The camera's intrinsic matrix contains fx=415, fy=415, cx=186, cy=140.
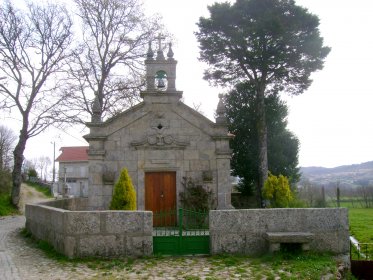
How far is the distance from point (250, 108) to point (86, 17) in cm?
1194

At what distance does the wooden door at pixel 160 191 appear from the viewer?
16.9m

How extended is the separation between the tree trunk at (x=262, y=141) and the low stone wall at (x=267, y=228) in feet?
39.6

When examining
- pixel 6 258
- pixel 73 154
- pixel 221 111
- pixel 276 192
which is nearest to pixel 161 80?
pixel 221 111

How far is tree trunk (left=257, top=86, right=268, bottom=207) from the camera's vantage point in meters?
23.2

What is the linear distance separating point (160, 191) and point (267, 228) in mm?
7203

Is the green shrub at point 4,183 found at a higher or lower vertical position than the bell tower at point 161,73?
lower

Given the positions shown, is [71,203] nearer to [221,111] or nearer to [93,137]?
[93,137]

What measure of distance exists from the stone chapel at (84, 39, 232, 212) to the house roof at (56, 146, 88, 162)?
46.5m

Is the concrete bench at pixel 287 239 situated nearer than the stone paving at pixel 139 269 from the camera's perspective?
No

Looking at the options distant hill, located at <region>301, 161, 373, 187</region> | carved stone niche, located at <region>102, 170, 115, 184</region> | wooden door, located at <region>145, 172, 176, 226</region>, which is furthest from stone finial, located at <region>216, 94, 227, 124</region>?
distant hill, located at <region>301, 161, 373, 187</region>

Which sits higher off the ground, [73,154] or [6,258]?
[73,154]

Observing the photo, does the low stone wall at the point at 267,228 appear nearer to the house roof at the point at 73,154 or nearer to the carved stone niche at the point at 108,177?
the carved stone niche at the point at 108,177

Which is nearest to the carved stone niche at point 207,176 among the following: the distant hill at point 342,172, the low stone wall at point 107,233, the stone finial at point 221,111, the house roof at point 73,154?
the stone finial at point 221,111

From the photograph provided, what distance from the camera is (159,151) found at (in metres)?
17.1
